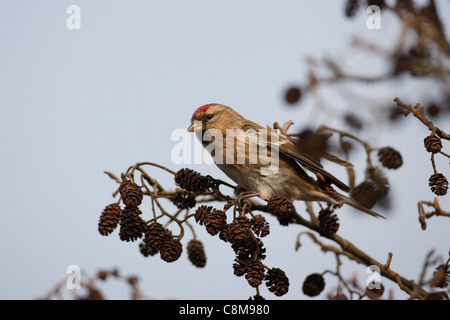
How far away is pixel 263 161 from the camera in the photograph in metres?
2.75

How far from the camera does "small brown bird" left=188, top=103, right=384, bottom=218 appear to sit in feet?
8.83

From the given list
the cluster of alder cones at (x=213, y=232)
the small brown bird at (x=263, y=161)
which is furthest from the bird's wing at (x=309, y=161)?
the cluster of alder cones at (x=213, y=232)

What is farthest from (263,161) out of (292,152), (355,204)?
(355,204)

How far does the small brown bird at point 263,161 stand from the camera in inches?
106

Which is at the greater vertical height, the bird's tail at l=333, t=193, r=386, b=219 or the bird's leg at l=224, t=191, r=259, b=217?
the bird's leg at l=224, t=191, r=259, b=217

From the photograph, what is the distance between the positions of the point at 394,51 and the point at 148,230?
118 centimetres

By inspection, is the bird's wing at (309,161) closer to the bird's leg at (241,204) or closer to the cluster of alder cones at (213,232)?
the bird's leg at (241,204)

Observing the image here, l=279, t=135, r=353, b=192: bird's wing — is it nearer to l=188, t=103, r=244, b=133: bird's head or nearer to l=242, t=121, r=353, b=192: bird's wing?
l=242, t=121, r=353, b=192: bird's wing

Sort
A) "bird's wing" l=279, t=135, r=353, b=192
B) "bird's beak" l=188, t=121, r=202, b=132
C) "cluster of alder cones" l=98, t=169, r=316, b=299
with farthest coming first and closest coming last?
"bird's beak" l=188, t=121, r=202, b=132, "bird's wing" l=279, t=135, r=353, b=192, "cluster of alder cones" l=98, t=169, r=316, b=299

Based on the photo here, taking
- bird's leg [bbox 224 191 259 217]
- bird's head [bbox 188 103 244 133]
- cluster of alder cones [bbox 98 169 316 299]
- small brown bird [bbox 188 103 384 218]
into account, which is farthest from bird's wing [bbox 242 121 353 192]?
cluster of alder cones [bbox 98 169 316 299]

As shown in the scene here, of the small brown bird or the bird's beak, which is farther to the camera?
the bird's beak

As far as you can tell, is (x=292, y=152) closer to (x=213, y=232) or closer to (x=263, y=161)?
(x=263, y=161)
